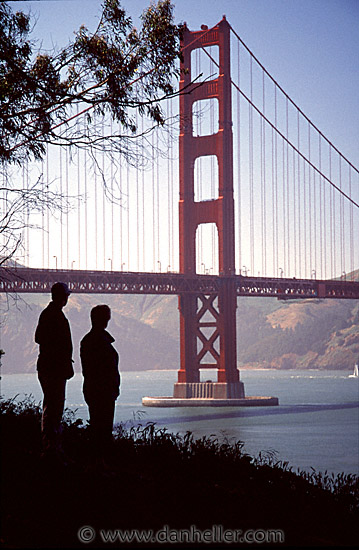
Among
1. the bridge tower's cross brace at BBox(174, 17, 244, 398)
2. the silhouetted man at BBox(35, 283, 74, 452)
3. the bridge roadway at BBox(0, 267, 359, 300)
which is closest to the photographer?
the silhouetted man at BBox(35, 283, 74, 452)

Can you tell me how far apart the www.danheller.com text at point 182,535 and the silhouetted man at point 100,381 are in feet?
6.51

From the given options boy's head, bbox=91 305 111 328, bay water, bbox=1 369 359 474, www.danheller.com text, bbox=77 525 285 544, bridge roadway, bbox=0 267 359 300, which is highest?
bridge roadway, bbox=0 267 359 300

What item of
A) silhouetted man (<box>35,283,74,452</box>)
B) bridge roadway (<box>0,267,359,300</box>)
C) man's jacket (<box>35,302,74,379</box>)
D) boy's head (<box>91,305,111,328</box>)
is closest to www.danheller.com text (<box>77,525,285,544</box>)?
silhouetted man (<box>35,283,74,452</box>)

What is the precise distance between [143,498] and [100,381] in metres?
1.51

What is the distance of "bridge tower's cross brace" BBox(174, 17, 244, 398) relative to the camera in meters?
73.8

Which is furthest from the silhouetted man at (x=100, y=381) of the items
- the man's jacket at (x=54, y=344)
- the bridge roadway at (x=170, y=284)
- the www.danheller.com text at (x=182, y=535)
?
the bridge roadway at (x=170, y=284)

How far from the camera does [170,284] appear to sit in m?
73.6

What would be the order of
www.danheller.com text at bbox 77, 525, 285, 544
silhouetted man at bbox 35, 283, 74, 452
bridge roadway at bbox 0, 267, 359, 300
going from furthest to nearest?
bridge roadway at bbox 0, 267, 359, 300
silhouetted man at bbox 35, 283, 74, 452
www.danheller.com text at bbox 77, 525, 285, 544

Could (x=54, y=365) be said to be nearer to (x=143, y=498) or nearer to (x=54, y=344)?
(x=54, y=344)

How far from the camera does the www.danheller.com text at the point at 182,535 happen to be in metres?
6.87

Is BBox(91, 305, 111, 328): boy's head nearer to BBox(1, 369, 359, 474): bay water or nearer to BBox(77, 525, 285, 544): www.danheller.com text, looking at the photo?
BBox(77, 525, 285, 544): www.danheller.com text

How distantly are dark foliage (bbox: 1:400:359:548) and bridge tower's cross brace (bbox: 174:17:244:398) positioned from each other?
201 feet

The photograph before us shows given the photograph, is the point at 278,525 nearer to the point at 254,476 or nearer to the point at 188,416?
the point at 254,476

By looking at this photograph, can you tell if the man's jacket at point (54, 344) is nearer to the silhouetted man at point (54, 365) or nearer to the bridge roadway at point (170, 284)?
the silhouetted man at point (54, 365)
